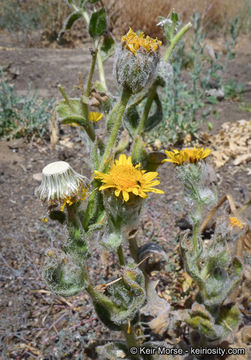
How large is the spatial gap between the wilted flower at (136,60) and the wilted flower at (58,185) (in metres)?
0.31

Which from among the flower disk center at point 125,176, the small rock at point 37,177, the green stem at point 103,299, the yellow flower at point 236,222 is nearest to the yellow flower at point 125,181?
the flower disk center at point 125,176

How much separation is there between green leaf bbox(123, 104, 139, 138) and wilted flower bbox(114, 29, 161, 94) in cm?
39

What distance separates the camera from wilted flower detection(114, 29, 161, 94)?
914 mm

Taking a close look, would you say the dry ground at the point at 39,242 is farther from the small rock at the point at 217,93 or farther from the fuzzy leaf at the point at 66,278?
the fuzzy leaf at the point at 66,278

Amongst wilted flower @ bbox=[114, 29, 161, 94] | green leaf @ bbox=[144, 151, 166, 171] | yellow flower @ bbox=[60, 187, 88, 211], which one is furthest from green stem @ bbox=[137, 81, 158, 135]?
yellow flower @ bbox=[60, 187, 88, 211]

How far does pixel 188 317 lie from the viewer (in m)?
1.36

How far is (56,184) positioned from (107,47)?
0.81m

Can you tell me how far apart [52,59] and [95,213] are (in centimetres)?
478

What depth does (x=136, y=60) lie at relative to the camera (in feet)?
3.01

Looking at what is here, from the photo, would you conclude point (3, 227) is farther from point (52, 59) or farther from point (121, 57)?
point (52, 59)

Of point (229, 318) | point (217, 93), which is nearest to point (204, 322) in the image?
point (229, 318)

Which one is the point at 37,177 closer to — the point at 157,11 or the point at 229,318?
the point at 157,11

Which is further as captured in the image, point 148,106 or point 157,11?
point 157,11

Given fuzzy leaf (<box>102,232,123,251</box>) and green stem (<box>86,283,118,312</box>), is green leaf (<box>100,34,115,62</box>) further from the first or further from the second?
green stem (<box>86,283,118,312</box>)
